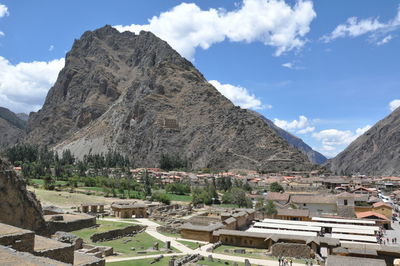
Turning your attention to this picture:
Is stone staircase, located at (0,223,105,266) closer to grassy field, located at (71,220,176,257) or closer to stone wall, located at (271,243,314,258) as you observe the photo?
grassy field, located at (71,220,176,257)

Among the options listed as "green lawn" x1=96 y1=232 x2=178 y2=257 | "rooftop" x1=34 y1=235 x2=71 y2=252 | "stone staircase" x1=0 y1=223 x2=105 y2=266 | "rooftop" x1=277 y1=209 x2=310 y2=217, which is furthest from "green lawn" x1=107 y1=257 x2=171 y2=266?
"rooftop" x1=277 y1=209 x2=310 y2=217

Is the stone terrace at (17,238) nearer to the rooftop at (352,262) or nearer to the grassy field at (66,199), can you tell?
the rooftop at (352,262)

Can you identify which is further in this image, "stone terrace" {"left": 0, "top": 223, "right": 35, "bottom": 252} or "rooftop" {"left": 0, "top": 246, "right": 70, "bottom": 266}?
"stone terrace" {"left": 0, "top": 223, "right": 35, "bottom": 252}

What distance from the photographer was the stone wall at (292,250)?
36219 mm

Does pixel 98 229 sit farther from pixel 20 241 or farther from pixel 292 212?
pixel 292 212

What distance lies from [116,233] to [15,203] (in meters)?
18.3

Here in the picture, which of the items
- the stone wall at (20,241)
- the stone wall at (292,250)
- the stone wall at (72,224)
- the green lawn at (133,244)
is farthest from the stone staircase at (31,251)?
the stone wall at (292,250)

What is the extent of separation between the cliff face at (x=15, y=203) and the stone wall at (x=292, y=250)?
22.4 m

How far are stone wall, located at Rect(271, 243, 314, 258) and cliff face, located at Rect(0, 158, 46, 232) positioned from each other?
73.5 ft

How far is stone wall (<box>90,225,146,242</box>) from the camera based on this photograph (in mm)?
38362

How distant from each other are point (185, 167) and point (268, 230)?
117 m

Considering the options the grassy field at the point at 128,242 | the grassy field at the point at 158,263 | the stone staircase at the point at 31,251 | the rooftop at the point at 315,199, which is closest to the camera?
the stone staircase at the point at 31,251

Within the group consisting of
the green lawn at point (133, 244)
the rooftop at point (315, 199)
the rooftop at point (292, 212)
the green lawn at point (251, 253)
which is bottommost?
the green lawn at point (251, 253)

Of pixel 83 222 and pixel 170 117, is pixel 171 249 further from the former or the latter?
pixel 170 117
